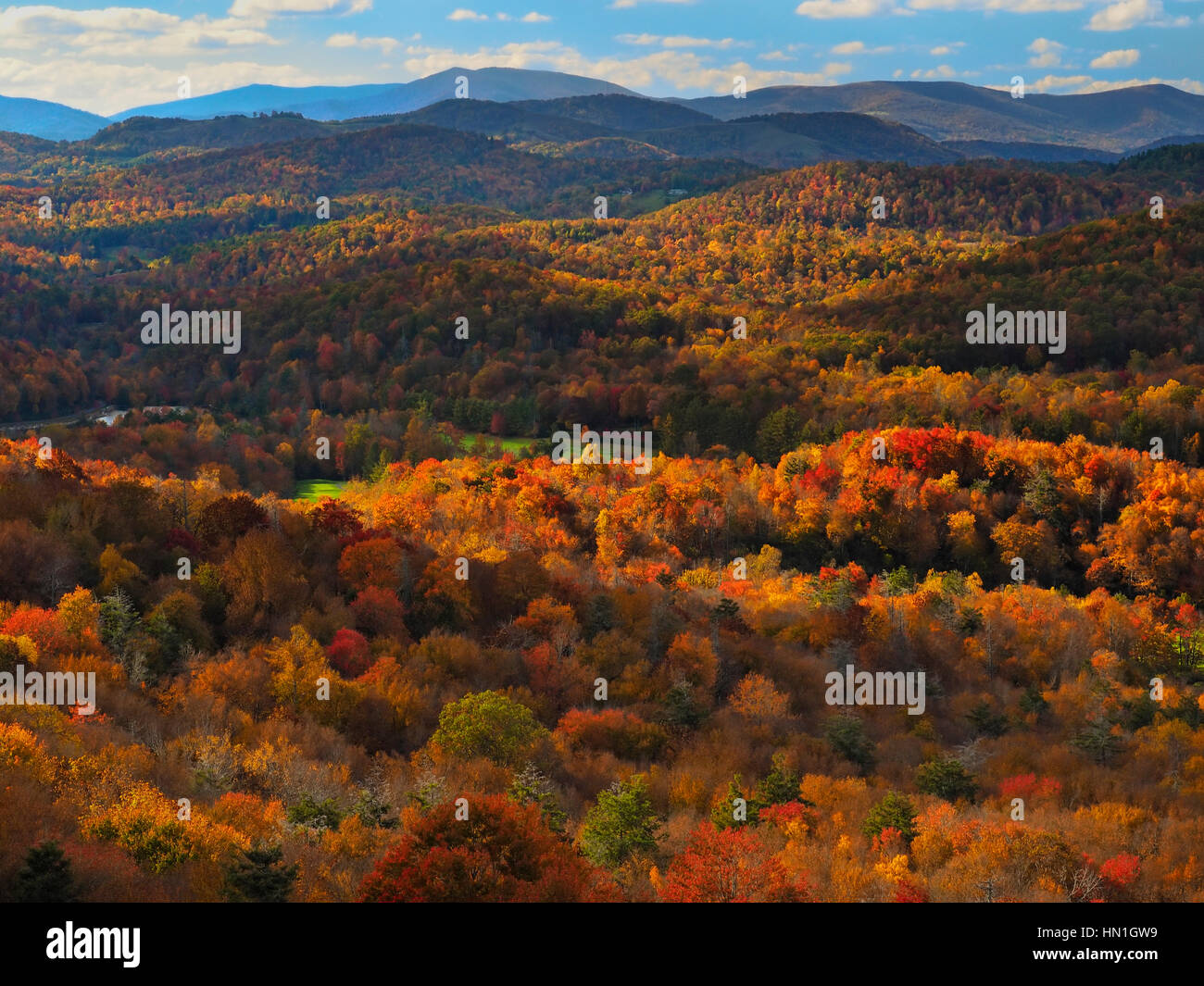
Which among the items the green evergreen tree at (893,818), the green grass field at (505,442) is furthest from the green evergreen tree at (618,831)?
the green grass field at (505,442)

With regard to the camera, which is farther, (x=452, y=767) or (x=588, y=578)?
(x=588, y=578)

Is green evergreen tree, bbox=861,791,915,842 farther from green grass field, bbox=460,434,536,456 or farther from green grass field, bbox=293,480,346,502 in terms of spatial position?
green grass field, bbox=460,434,536,456

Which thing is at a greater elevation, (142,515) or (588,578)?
(142,515)

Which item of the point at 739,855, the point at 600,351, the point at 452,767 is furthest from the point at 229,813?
the point at 600,351

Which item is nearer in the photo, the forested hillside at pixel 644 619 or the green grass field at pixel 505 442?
the forested hillside at pixel 644 619

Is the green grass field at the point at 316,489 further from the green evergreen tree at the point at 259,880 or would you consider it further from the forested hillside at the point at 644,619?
the green evergreen tree at the point at 259,880

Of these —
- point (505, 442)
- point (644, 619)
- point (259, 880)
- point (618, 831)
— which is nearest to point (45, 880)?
point (259, 880)

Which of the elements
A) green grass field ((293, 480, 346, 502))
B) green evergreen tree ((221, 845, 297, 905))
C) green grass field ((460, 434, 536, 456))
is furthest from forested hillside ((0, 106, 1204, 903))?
green grass field ((293, 480, 346, 502))

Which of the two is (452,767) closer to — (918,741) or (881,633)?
(918,741)
